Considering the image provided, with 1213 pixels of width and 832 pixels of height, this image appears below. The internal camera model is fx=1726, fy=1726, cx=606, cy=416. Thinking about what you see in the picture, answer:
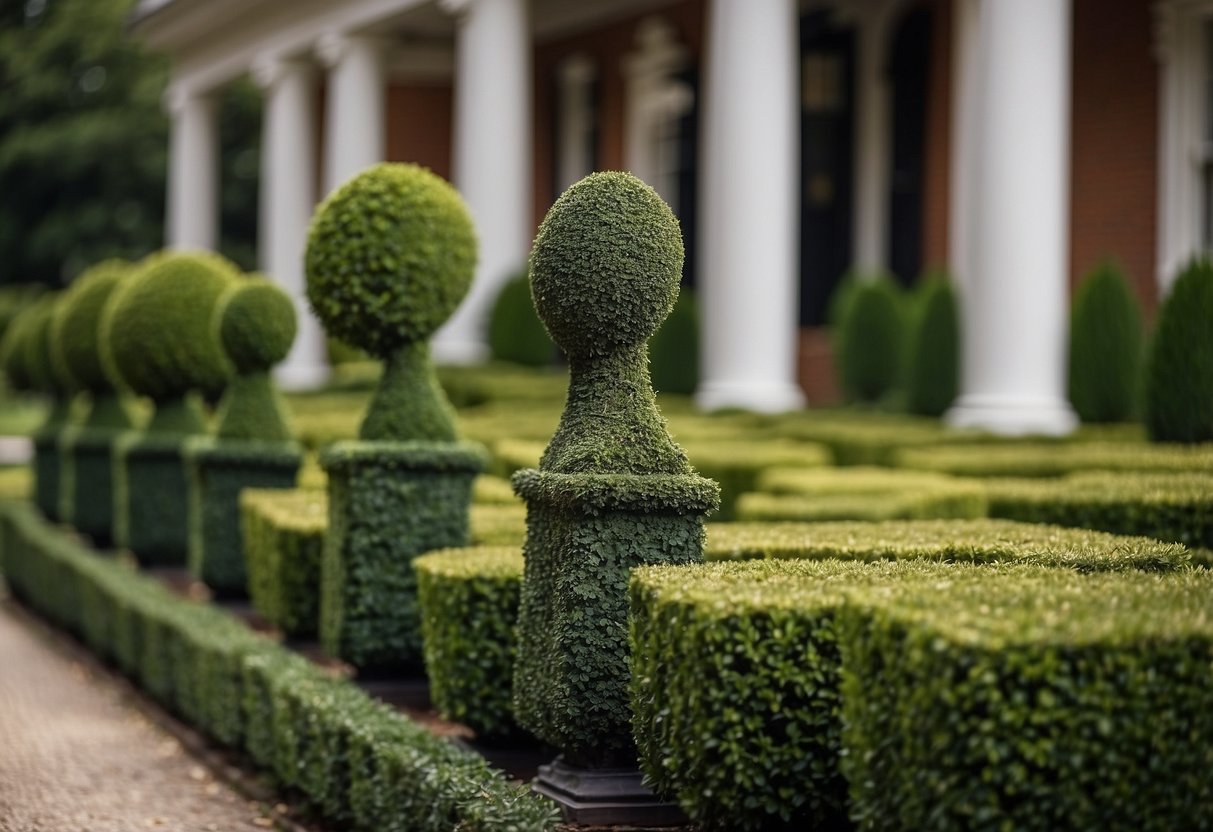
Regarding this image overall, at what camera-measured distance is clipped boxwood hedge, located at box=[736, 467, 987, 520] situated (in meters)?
9.34

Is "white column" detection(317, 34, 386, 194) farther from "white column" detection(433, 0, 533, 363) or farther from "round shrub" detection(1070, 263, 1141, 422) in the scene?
"round shrub" detection(1070, 263, 1141, 422)

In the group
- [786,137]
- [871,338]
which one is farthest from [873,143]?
[786,137]

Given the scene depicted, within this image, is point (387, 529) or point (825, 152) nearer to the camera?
point (387, 529)

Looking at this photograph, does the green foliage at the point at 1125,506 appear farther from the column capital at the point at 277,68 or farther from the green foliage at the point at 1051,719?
the column capital at the point at 277,68

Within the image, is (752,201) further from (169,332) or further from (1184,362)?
(169,332)

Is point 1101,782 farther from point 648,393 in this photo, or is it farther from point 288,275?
point 288,275

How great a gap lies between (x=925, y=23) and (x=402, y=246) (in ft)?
47.9

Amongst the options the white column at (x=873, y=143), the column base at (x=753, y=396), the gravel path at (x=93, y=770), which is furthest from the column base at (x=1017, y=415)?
the gravel path at (x=93, y=770)

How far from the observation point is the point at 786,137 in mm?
17172

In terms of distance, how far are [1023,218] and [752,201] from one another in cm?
283

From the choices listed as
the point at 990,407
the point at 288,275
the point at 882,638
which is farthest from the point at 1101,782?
the point at 288,275

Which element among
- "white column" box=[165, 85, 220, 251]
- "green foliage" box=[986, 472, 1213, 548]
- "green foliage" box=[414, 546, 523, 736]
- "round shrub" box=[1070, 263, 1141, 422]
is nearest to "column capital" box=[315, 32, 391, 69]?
"white column" box=[165, 85, 220, 251]

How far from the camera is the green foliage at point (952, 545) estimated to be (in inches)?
237

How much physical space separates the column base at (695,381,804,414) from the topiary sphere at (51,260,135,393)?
5.85 meters
